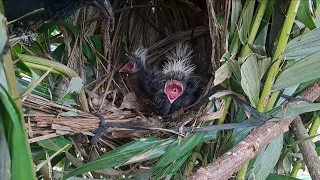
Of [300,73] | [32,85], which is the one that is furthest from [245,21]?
[32,85]

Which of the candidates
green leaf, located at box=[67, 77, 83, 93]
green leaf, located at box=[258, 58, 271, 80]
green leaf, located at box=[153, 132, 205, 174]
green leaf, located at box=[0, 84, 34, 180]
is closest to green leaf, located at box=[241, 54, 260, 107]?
green leaf, located at box=[258, 58, 271, 80]

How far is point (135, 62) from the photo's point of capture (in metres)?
1.04

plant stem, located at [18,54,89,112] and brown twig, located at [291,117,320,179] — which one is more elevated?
plant stem, located at [18,54,89,112]

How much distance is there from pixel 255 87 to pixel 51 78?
36cm

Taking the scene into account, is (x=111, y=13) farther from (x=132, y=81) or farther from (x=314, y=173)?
(x=314, y=173)

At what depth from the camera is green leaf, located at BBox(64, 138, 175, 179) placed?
2.29 feet

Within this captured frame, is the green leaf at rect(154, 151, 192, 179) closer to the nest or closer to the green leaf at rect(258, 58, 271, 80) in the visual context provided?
the nest

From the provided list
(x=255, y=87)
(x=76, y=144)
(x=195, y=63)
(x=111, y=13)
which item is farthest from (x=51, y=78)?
(x=195, y=63)

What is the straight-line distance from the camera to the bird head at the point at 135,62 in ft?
3.40

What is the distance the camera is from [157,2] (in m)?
1.13

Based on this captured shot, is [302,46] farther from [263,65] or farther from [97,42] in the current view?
[97,42]

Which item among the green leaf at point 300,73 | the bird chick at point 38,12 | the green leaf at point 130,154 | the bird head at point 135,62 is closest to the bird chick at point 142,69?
the bird head at point 135,62

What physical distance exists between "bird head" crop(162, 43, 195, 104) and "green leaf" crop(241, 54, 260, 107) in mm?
272

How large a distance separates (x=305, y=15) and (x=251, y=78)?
0.41 feet
